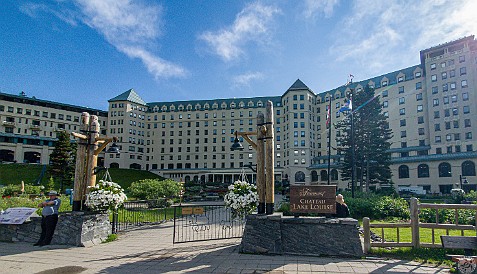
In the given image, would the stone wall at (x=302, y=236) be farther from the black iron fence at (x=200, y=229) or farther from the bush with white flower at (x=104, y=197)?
the bush with white flower at (x=104, y=197)

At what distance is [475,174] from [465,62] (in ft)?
78.6

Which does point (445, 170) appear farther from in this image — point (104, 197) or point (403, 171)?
point (104, 197)

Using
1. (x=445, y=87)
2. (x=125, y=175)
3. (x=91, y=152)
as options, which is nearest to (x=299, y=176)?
(x=445, y=87)

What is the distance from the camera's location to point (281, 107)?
8175 cm

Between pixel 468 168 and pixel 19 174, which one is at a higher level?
pixel 468 168

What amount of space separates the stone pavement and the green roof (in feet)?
265

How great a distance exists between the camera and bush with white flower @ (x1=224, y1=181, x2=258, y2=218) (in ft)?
31.5

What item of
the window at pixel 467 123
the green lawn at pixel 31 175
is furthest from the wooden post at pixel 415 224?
the window at pixel 467 123

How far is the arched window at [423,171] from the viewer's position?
50.2 meters

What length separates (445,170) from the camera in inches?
1893

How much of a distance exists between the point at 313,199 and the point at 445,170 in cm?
5108

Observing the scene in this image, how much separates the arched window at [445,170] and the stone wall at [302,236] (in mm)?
50574

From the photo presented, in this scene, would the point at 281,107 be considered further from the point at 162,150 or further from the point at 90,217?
the point at 90,217

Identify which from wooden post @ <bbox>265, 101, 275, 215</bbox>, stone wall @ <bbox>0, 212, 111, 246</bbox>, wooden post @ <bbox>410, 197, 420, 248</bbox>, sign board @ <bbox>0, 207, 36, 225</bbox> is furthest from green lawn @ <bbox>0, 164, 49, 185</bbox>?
wooden post @ <bbox>410, 197, 420, 248</bbox>
